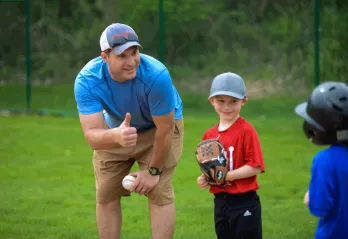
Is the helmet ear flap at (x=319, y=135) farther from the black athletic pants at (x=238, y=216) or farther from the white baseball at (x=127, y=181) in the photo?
the white baseball at (x=127, y=181)

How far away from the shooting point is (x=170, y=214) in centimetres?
593

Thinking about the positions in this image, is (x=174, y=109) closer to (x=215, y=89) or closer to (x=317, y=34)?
(x=215, y=89)

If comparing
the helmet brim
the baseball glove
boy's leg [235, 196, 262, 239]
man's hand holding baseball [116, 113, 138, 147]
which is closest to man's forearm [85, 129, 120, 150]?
man's hand holding baseball [116, 113, 138, 147]

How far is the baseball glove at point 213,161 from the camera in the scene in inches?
214

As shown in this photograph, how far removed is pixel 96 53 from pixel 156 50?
1550mm

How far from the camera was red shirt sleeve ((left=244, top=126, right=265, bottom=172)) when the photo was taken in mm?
5422

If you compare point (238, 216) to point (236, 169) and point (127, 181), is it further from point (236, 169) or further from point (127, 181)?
point (127, 181)

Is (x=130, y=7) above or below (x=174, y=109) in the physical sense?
above

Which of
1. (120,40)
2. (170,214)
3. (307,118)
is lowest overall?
(170,214)

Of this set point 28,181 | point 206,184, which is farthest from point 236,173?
point 28,181

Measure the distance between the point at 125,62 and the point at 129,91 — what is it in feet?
0.86

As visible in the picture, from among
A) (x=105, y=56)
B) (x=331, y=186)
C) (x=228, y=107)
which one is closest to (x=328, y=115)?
(x=331, y=186)

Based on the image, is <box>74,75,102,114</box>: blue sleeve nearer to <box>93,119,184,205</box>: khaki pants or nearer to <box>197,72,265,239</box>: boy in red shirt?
<box>93,119,184,205</box>: khaki pants

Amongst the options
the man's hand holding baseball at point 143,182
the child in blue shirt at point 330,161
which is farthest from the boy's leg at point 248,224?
the child in blue shirt at point 330,161
